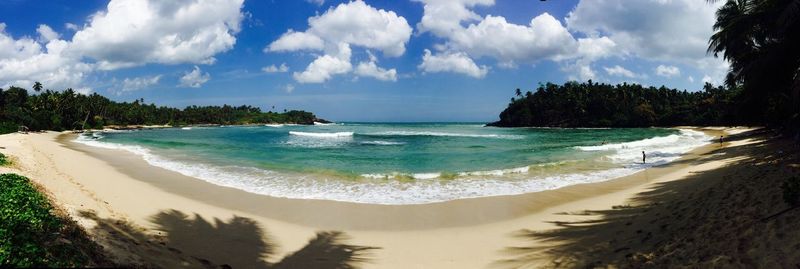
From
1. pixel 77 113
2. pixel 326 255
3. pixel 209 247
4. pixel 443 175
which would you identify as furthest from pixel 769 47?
pixel 77 113

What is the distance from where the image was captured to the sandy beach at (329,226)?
766 cm

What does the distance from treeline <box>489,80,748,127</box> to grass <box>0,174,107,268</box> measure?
9835cm

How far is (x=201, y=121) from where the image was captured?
5674 inches

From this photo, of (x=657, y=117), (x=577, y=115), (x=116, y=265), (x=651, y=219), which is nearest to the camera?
(x=116, y=265)

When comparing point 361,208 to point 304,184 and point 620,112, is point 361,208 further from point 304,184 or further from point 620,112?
point 620,112

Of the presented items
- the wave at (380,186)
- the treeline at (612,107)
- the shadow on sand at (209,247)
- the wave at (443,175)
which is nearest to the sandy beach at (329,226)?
the shadow on sand at (209,247)

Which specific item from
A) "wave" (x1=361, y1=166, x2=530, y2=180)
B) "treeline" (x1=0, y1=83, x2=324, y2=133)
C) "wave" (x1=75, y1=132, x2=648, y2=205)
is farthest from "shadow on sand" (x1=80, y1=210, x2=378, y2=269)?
"treeline" (x1=0, y1=83, x2=324, y2=133)

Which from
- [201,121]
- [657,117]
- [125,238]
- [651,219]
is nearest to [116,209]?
[125,238]

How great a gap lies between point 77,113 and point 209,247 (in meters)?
95.9

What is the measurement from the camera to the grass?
14.9 ft

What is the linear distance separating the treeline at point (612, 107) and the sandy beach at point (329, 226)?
87.9 m

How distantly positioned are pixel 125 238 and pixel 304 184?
9.56 metres

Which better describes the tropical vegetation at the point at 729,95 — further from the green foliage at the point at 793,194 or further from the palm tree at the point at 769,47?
the green foliage at the point at 793,194

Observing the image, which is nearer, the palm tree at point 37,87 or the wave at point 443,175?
the wave at point 443,175
